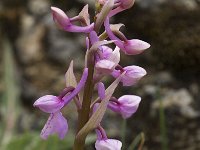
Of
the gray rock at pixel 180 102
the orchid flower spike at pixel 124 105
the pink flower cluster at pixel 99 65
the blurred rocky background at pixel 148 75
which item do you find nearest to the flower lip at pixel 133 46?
the pink flower cluster at pixel 99 65

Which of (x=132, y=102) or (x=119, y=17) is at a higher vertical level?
(x=132, y=102)

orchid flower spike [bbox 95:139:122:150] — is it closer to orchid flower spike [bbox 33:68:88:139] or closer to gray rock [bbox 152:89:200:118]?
orchid flower spike [bbox 33:68:88:139]

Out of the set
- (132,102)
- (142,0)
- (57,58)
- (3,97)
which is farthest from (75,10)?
(132,102)

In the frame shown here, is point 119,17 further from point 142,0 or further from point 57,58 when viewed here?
point 57,58

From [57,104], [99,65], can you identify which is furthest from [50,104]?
[99,65]

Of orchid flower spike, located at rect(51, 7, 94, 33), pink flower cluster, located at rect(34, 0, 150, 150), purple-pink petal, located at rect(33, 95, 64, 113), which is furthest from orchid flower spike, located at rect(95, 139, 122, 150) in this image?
orchid flower spike, located at rect(51, 7, 94, 33)

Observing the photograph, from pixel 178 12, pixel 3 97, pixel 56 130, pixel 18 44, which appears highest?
pixel 56 130

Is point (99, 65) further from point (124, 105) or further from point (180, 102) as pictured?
point (180, 102)

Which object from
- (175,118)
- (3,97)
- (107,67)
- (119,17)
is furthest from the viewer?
(3,97)
